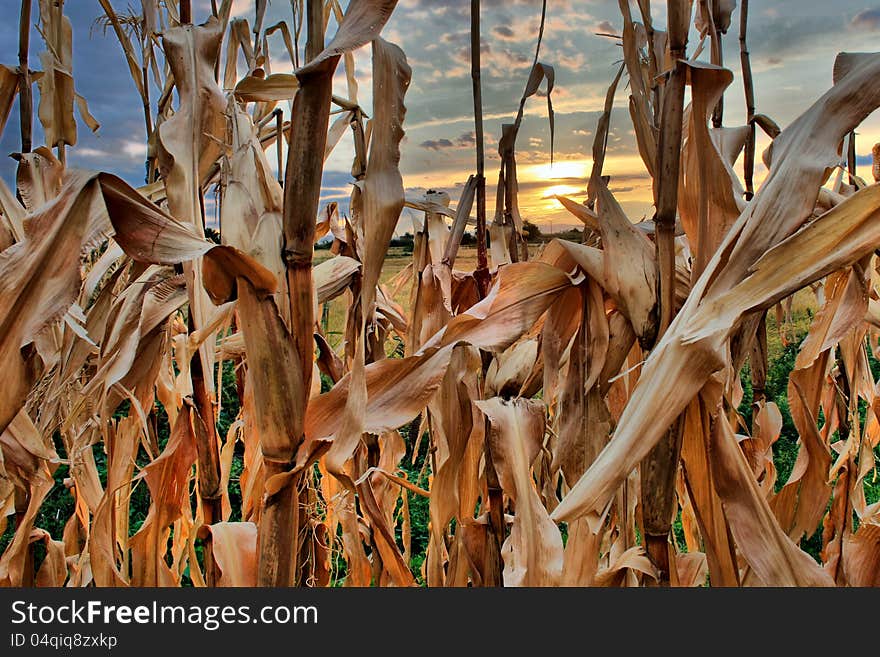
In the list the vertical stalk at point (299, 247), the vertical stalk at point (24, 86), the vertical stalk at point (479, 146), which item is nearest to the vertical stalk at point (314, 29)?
the vertical stalk at point (299, 247)

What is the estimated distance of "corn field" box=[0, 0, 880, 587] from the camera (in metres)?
0.34

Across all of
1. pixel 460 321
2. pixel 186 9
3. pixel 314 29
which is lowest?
pixel 460 321

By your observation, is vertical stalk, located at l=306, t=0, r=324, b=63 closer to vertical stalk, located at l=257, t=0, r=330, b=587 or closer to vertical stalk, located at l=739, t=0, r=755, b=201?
vertical stalk, located at l=257, t=0, r=330, b=587

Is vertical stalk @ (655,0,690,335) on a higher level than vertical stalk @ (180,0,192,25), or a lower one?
lower

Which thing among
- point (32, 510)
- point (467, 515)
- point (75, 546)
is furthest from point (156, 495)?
point (75, 546)

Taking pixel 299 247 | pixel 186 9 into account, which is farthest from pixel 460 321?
pixel 186 9

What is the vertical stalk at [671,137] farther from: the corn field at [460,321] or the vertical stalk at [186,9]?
the vertical stalk at [186,9]

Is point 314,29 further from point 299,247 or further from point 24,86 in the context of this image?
point 24,86

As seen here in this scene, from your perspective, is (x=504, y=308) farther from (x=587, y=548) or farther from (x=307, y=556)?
(x=307, y=556)

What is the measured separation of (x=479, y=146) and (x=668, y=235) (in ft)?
0.65

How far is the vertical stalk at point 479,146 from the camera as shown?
0.52 meters

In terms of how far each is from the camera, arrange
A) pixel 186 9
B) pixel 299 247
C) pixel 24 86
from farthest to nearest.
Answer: pixel 24 86, pixel 186 9, pixel 299 247

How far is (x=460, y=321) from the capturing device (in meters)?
0.43

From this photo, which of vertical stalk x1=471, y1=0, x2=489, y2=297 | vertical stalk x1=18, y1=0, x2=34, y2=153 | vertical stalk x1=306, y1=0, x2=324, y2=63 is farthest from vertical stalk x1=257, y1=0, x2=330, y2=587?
vertical stalk x1=18, y1=0, x2=34, y2=153
